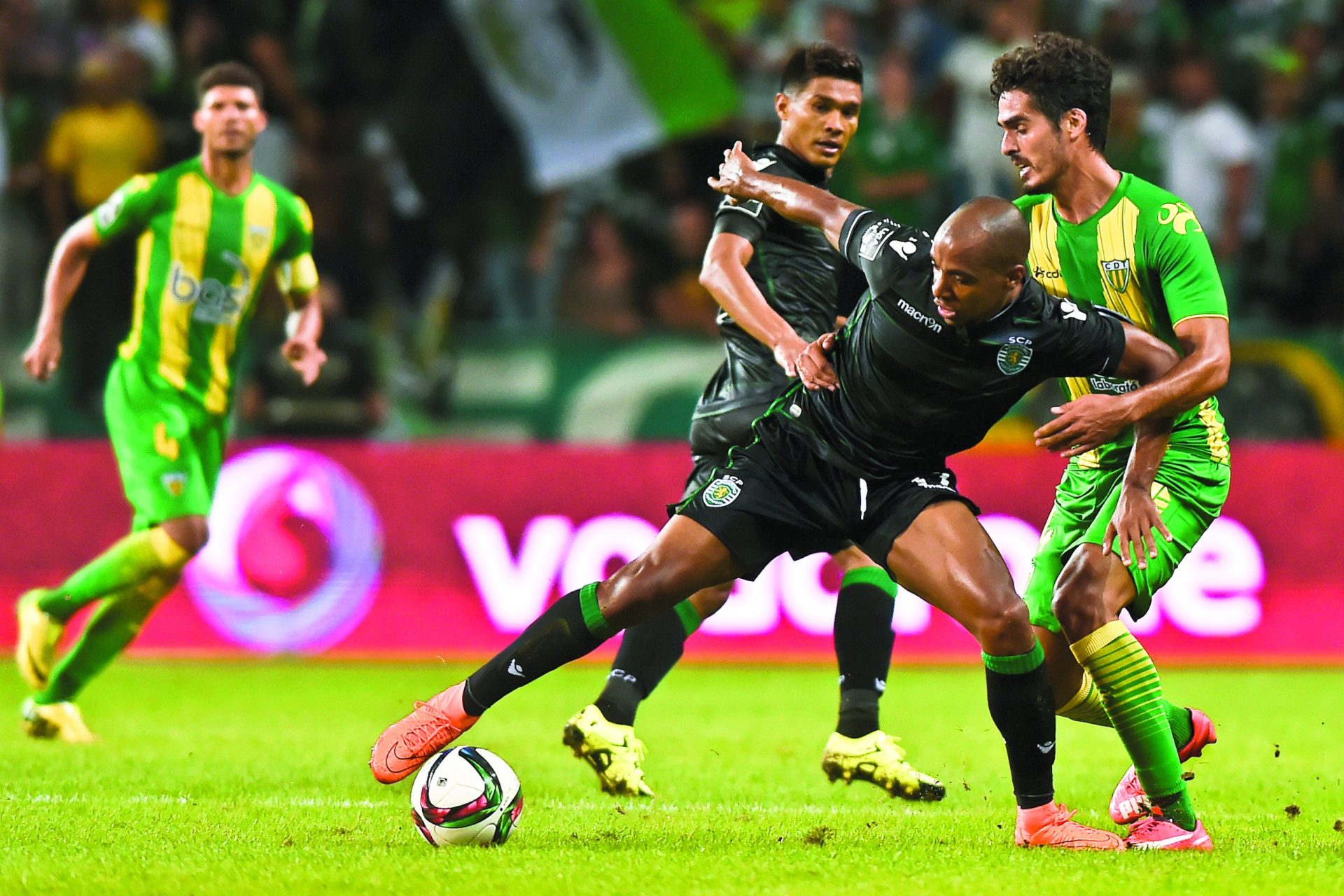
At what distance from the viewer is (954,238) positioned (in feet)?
14.8

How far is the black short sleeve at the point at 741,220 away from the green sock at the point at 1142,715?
186 centimetres

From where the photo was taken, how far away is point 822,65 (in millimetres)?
5965

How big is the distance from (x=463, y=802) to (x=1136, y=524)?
2.00 metres

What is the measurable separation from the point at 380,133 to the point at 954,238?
8570 millimetres

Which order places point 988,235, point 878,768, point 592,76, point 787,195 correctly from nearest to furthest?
1. point 988,235
2. point 787,195
3. point 878,768
4. point 592,76

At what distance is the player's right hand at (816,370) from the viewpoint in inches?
194

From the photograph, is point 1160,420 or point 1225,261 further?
point 1225,261

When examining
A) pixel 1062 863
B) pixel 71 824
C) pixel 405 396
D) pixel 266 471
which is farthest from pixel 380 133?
pixel 1062 863

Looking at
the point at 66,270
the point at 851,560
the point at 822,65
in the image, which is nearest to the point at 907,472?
the point at 851,560

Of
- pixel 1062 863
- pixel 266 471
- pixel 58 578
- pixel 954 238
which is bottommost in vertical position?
pixel 58 578

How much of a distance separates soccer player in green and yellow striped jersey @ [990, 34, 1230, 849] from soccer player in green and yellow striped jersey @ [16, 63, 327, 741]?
334 centimetres

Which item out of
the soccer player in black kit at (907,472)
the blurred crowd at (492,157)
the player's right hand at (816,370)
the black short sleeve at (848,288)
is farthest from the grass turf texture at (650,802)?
the blurred crowd at (492,157)

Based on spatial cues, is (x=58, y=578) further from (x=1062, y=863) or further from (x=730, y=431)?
(x=1062, y=863)

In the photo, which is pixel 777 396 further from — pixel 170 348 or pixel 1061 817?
pixel 170 348
